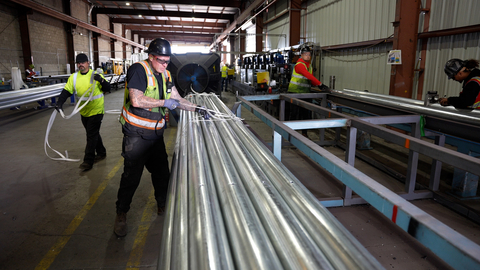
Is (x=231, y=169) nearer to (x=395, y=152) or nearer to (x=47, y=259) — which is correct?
(x=47, y=259)

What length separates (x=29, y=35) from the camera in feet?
39.7

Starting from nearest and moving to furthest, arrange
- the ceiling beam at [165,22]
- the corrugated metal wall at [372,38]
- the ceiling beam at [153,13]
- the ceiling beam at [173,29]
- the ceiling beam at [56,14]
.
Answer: the corrugated metal wall at [372,38]
the ceiling beam at [56,14]
the ceiling beam at [153,13]
the ceiling beam at [165,22]
the ceiling beam at [173,29]

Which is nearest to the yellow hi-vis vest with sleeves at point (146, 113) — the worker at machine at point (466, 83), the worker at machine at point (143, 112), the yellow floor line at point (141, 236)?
the worker at machine at point (143, 112)

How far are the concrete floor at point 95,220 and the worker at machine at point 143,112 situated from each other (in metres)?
0.28

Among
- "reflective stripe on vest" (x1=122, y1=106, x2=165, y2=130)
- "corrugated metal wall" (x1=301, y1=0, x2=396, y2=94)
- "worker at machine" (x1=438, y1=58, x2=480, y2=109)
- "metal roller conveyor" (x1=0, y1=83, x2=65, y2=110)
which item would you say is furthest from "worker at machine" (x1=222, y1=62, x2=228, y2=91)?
"reflective stripe on vest" (x1=122, y1=106, x2=165, y2=130)

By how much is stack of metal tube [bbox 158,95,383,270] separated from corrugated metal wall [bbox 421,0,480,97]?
4.80 metres

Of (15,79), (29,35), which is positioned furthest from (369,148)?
(29,35)

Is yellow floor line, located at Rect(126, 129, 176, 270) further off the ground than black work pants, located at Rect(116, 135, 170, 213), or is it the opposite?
black work pants, located at Rect(116, 135, 170, 213)

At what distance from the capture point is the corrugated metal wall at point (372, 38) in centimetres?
497

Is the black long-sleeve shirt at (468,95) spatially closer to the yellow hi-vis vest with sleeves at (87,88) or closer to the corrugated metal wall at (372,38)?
the corrugated metal wall at (372,38)

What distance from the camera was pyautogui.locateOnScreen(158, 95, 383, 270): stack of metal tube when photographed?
104 centimetres

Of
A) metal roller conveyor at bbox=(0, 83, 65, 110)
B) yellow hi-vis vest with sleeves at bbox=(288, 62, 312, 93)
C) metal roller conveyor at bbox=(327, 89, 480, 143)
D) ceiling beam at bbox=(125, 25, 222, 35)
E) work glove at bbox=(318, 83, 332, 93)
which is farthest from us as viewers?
ceiling beam at bbox=(125, 25, 222, 35)

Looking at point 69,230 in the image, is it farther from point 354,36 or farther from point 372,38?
point 354,36

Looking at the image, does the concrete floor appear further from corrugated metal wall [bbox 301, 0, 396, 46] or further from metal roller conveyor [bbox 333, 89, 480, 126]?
corrugated metal wall [bbox 301, 0, 396, 46]
